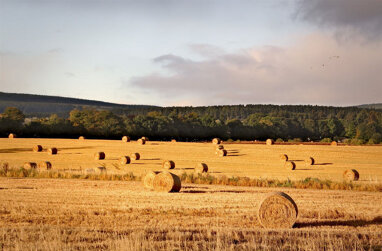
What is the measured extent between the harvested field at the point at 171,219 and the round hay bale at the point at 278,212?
33cm

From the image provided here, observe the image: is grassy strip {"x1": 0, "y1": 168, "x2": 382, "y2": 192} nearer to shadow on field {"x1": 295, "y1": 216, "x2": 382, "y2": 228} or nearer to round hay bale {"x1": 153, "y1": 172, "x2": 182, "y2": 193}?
round hay bale {"x1": 153, "y1": 172, "x2": 182, "y2": 193}

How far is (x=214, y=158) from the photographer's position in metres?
50.3

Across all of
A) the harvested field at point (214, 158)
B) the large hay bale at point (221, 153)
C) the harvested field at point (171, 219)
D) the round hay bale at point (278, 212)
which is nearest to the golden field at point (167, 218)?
the harvested field at point (171, 219)

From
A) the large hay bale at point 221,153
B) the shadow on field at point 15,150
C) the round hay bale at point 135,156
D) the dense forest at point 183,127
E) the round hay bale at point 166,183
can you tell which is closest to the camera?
the round hay bale at point 166,183

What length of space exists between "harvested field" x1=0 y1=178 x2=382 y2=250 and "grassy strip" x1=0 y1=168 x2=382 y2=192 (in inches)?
88.7

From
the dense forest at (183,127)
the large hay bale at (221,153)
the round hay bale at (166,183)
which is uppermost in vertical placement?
the dense forest at (183,127)

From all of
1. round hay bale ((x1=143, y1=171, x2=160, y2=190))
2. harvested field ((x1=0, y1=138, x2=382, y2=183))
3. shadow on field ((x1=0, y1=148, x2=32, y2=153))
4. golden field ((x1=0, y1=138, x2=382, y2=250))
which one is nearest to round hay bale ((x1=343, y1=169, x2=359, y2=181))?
harvested field ((x1=0, y1=138, x2=382, y2=183))

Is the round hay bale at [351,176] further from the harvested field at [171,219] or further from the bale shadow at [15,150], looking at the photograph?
the bale shadow at [15,150]

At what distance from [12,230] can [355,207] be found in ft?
40.7

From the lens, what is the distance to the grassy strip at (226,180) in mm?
27828

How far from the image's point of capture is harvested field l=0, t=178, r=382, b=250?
12242 millimetres

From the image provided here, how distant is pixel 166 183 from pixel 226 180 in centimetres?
610

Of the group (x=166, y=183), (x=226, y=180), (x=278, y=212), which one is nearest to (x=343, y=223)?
(x=278, y=212)

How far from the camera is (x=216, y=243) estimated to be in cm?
1208
